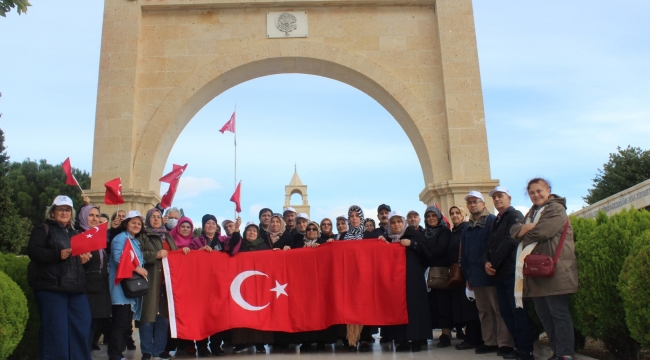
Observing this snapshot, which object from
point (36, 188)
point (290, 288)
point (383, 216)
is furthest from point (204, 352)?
point (36, 188)

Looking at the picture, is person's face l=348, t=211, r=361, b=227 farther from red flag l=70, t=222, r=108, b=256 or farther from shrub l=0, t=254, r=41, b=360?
shrub l=0, t=254, r=41, b=360

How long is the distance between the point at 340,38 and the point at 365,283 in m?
6.64

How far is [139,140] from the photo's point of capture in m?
11.1

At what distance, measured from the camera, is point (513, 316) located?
18.9 feet

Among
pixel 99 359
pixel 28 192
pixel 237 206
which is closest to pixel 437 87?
pixel 237 206

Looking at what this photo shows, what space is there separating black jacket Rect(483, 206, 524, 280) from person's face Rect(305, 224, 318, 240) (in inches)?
92.9

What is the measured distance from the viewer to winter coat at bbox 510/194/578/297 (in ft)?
15.8

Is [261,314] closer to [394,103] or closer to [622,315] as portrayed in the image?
[622,315]

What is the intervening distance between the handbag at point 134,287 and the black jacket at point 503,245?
12.2 ft

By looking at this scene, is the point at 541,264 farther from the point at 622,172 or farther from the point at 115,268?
the point at 622,172

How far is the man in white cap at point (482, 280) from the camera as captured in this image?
5949 millimetres

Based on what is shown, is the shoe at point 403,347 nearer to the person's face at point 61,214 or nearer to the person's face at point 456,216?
the person's face at point 456,216

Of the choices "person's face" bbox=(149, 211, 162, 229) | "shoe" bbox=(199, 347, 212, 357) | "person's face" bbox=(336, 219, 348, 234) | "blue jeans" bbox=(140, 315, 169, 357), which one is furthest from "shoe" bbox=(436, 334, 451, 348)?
"person's face" bbox=(149, 211, 162, 229)

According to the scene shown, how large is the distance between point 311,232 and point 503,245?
265cm
